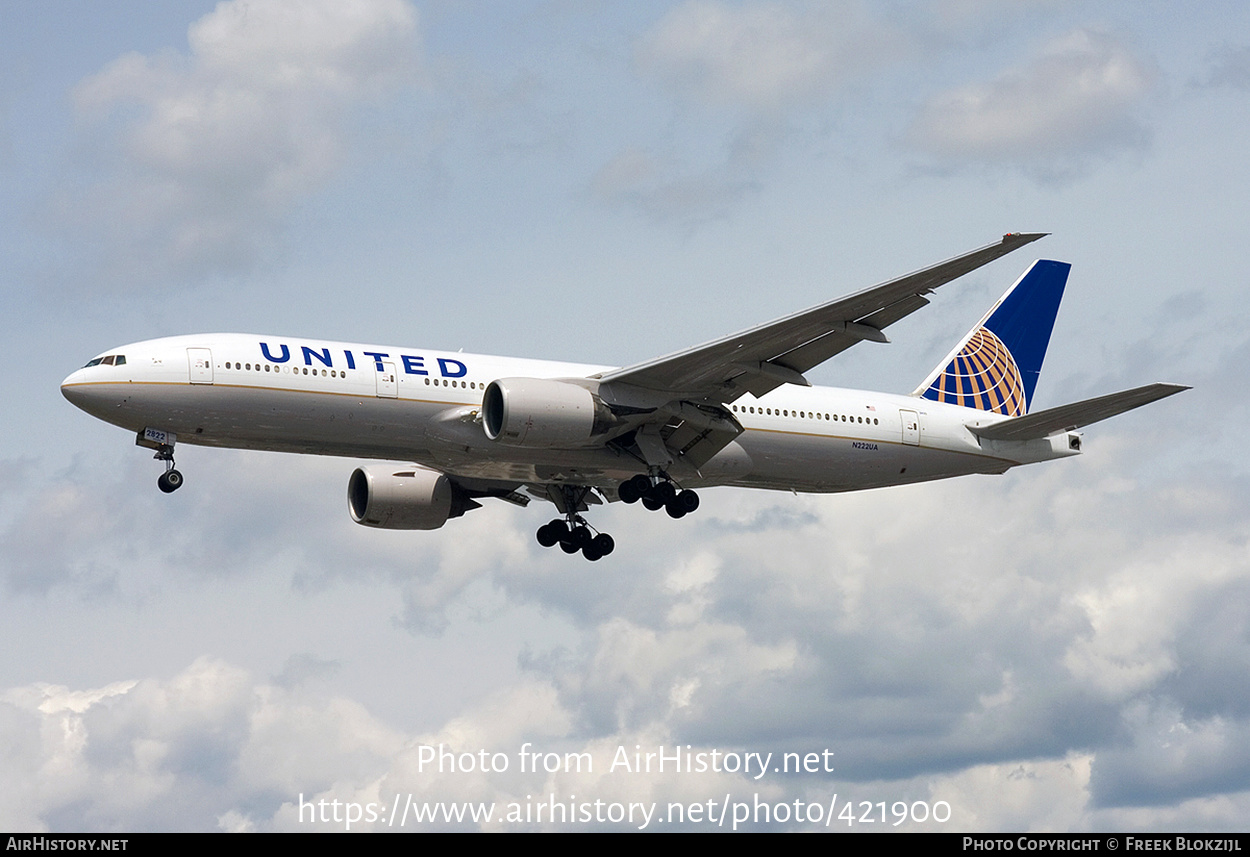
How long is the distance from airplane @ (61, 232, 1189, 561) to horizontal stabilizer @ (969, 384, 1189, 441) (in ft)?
0.18

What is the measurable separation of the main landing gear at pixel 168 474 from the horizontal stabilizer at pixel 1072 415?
67.0ft

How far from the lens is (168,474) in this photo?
1436 inches

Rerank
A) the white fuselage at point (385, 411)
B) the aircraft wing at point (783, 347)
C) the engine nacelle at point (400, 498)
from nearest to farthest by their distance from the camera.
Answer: the aircraft wing at point (783, 347) → the white fuselage at point (385, 411) → the engine nacelle at point (400, 498)

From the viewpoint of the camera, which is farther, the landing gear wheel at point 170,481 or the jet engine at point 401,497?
the jet engine at point 401,497

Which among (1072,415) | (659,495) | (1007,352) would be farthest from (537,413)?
(1007,352)

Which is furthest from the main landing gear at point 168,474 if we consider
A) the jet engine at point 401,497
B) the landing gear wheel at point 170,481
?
the jet engine at point 401,497

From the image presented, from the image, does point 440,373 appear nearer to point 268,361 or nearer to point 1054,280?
point 268,361

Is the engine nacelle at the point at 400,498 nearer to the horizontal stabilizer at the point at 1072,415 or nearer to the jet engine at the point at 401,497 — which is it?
the jet engine at the point at 401,497

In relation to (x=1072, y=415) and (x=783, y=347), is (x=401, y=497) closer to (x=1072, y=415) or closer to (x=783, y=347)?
(x=783, y=347)

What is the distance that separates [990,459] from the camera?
43.6 m

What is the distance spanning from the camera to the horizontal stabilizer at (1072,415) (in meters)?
37.4

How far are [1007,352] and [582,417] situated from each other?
16135 mm

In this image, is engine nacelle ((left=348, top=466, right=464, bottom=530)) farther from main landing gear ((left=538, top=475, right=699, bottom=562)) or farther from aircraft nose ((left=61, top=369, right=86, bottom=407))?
aircraft nose ((left=61, top=369, right=86, bottom=407))
